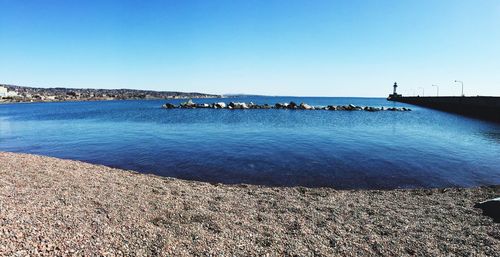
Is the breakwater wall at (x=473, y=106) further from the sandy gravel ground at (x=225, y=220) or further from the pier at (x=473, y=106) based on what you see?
the sandy gravel ground at (x=225, y=220)

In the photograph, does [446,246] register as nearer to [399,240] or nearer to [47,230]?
[399,240]

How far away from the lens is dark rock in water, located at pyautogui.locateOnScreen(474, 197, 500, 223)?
10.8 meters

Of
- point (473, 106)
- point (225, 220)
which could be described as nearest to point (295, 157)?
point (225, 220)

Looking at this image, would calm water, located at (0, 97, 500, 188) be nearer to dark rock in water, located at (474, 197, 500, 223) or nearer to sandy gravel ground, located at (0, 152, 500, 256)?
sandy gravel ground, located at (0, 152, 500, 256)

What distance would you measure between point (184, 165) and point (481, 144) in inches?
1144

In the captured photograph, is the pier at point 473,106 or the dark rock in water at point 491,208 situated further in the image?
the pier at point 473,106

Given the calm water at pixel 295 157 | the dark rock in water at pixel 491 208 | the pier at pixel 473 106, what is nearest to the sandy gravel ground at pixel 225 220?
the dark rock in water at pixel 491 208

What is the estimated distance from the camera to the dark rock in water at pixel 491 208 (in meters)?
10.8

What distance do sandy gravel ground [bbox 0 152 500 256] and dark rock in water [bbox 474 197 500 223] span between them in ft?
1.18

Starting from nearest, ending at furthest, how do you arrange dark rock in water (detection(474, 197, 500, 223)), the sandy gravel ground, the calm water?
the sandy gravel ground, dark rock in water (detection(474, 197, 500, 223)), the calm water

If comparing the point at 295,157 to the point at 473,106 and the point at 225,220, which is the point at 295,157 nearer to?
the point at 225,220

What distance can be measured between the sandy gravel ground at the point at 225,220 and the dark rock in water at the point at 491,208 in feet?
1.18

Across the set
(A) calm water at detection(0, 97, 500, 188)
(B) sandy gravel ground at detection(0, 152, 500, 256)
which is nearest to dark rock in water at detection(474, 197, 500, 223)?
(B) sandy gravel ground at detection(0, 152, 500, 256)

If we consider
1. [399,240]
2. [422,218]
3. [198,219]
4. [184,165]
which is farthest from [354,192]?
[184,165]
